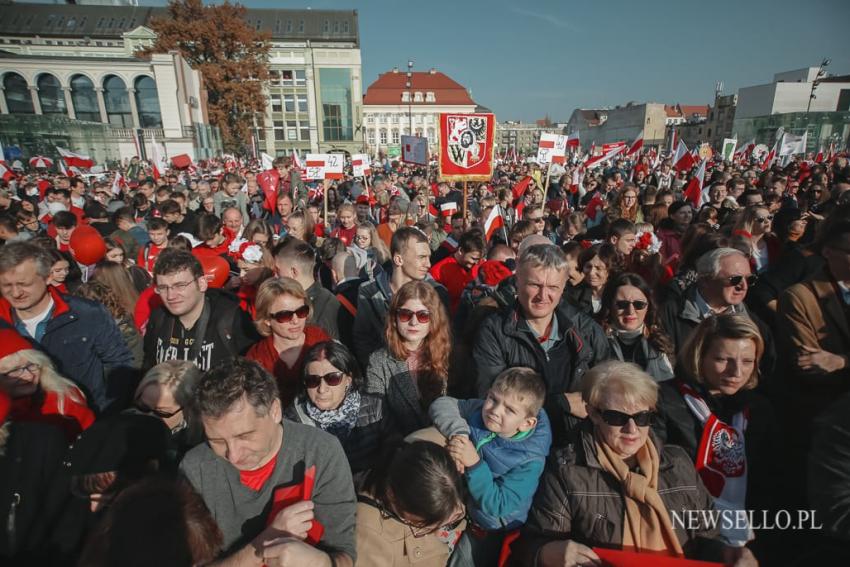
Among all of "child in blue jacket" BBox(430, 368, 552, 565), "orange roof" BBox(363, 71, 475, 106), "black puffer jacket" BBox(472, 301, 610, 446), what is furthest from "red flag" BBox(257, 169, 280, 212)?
"orange roof" BBox(363, 71, 475, 106)

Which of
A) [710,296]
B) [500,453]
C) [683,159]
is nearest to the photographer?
[500,453]

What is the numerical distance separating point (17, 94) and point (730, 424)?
58793 mm

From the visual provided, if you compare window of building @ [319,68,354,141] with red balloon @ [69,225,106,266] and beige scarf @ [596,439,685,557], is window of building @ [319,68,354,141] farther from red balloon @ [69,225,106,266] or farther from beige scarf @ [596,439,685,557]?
beige scarf @ [596,439,685,557]

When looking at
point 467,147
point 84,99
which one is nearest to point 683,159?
point 467,147

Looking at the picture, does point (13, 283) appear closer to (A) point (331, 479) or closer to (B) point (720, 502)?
(A) point (331, 479)

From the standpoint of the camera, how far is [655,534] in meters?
1.76

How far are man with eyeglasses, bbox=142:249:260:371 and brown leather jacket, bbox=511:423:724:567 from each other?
2.21m

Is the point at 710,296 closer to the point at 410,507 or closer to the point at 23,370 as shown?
the point at 410,507

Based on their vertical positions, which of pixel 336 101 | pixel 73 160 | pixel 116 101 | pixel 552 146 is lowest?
pixel 73 160

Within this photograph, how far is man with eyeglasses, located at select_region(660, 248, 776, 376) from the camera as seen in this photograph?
9.47 ft

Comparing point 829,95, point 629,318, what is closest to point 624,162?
point 629,318

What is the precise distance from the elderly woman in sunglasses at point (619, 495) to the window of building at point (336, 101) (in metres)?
63.5

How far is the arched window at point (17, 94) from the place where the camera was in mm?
39219

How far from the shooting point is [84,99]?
43719 millimetres
